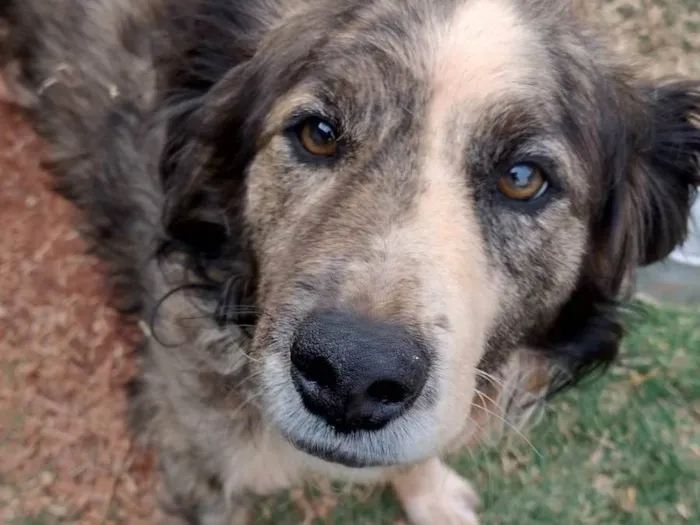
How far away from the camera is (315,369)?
1540mm

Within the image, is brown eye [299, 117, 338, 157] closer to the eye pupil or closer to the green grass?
the eye pupil

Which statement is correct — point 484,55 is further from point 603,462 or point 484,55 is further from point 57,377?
point 57,377

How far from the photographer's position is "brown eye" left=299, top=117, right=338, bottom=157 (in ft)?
5.83

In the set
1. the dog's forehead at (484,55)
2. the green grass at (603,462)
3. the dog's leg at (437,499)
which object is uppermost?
the dog's forehead at (484,55)

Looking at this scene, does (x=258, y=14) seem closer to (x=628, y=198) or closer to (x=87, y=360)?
(x=628, y=198)

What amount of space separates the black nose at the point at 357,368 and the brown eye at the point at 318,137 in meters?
0.44

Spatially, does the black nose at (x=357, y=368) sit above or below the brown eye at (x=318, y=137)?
below

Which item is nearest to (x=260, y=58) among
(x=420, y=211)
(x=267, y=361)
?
(x=420, y=211)

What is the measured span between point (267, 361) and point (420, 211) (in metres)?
0.42

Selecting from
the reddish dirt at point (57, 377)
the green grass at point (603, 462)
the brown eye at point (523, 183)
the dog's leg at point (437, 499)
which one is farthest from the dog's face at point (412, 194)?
the reddish dirt at point (57, 377)

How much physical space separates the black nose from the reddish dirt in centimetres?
158

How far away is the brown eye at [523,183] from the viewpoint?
1.75 metres

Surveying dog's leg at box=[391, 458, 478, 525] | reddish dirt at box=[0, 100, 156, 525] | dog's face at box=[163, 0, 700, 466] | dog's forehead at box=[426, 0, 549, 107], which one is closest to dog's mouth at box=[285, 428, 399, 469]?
dog's face at box=[163, 0, 700, 466]

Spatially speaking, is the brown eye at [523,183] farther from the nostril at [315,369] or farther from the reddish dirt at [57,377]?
the reddish dirt at [57,377]
